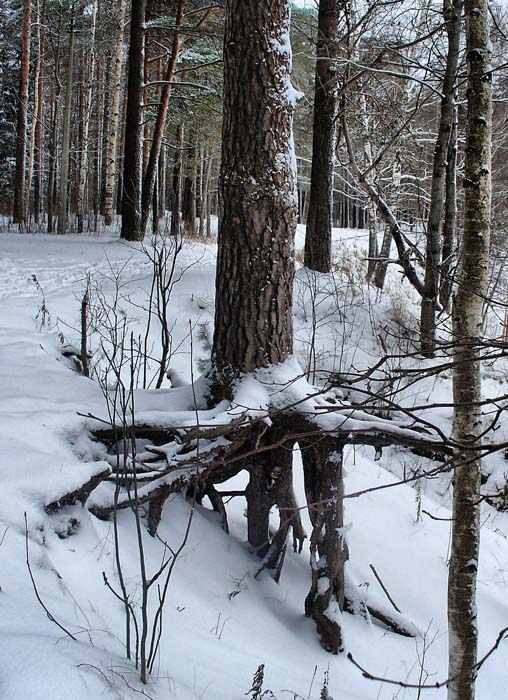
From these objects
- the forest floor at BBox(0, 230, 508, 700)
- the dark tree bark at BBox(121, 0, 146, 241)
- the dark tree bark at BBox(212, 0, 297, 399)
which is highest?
the dark tree bark at BBox(121, 0, 146, 241)

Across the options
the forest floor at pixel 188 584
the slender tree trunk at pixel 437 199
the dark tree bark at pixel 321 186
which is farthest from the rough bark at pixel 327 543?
the dark tree bark at pixel 321 186

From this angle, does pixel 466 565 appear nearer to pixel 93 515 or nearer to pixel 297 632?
pixel 297 632

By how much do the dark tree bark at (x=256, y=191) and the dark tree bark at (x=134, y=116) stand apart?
8.20 m

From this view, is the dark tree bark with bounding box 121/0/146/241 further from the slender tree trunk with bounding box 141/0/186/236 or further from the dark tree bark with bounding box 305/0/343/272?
the dark tree bark with bounding box 305/0/343/272

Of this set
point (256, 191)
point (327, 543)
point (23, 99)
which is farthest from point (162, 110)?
point (327, 543)

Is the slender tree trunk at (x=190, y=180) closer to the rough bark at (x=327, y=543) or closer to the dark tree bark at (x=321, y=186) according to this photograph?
the dark tree bark at (x=321, y=186)

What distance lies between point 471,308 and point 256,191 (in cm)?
153

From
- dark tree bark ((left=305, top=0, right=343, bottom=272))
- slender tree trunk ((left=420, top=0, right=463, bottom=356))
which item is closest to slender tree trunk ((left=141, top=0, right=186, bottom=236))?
dark tree bark ((left=305, top=0, right=343, bottom=272))

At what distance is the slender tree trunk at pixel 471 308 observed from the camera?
2.35 metres

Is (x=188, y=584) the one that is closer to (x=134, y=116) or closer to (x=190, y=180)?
(x=134, y=116)

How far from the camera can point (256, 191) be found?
3326 mm

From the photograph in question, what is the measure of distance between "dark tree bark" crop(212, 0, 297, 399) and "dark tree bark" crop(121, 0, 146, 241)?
26.9 ft

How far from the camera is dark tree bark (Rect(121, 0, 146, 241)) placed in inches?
446

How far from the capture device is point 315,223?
8867 mm
